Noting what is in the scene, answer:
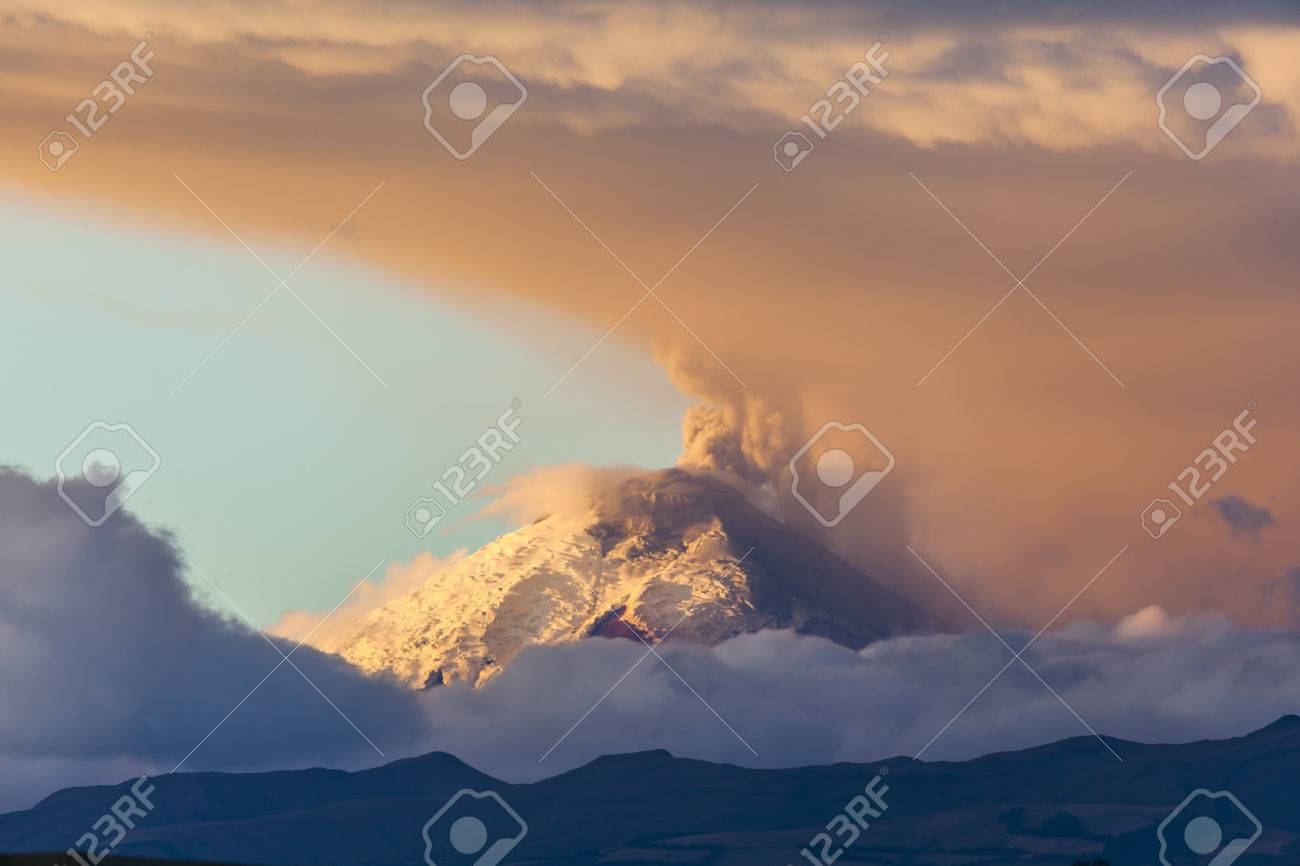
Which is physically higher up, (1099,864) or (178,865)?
(178,865)

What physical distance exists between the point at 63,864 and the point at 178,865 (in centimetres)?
412

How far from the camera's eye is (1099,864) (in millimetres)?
48594

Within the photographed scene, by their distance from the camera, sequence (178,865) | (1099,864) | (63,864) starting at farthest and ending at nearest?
(1099,864) < (178,865) < (63,864)

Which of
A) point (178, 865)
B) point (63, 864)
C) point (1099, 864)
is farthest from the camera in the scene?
point (1099, 864)

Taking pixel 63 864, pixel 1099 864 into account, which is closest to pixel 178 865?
pixel 63 864

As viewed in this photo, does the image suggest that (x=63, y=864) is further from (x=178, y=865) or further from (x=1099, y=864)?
(x=1099, y=864)

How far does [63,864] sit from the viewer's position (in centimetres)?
3747

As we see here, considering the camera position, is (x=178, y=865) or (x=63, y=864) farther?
(x=178, y=865)

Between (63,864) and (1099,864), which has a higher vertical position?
(63,864)

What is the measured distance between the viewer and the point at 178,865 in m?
41.2

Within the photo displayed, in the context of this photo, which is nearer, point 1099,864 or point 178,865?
point 178,865

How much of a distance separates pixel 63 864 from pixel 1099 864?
27.1 meters
